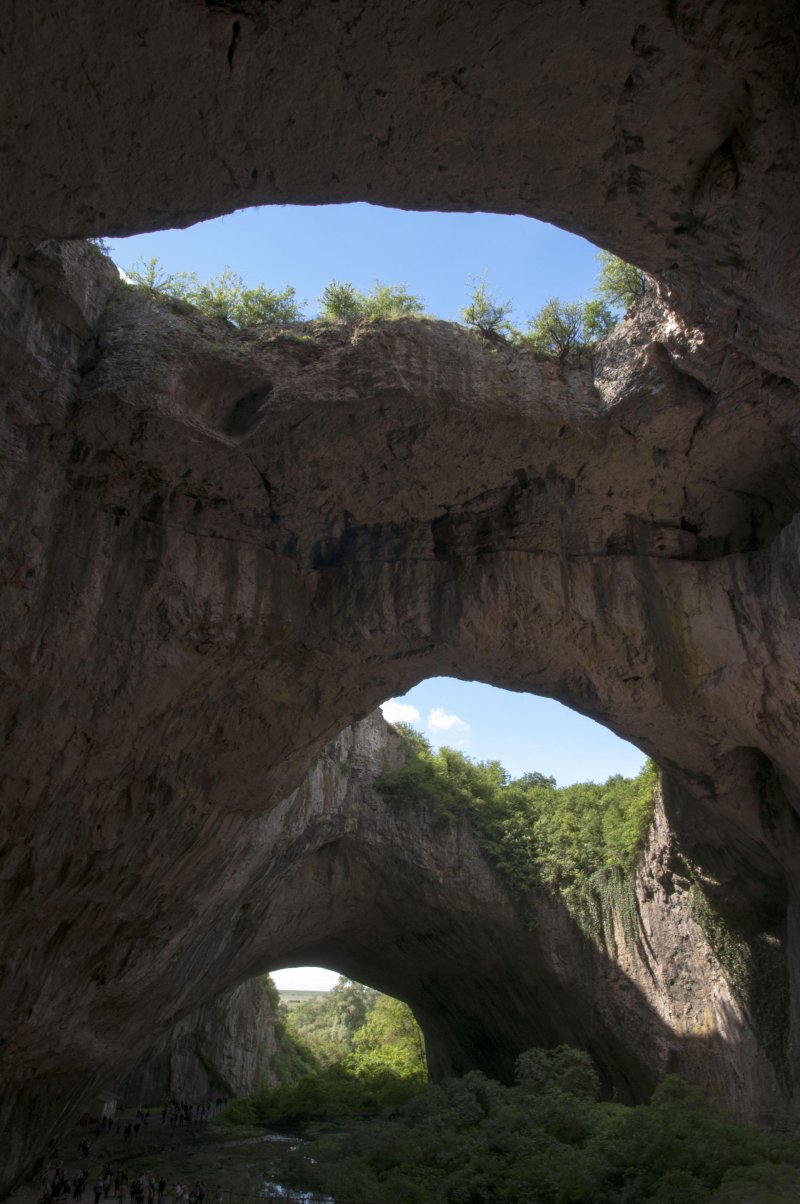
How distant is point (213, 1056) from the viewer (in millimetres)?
28188

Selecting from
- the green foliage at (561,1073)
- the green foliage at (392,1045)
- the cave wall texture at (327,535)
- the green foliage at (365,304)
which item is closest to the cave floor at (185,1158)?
the cave wall texture at (327,535)

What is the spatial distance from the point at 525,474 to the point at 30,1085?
39.9 feet

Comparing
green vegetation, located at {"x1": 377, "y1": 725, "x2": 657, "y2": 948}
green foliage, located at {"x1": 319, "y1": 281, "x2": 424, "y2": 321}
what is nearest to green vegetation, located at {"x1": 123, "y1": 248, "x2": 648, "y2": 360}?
green foliage, located at {"x1": 319, "y1": 281, "x2": 424, "y2": 321}

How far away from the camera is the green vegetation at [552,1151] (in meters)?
8.80

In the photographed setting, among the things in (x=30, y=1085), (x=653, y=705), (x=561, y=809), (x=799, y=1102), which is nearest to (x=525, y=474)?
(x=653, y=705)

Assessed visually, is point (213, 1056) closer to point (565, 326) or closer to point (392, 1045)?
point (392, 1045)

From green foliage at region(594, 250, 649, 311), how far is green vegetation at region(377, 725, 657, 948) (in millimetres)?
8829

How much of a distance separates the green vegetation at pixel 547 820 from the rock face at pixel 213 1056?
1165cm

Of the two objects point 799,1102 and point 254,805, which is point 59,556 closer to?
point 254,805

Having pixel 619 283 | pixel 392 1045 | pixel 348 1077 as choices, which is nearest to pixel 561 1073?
pixel 619 283

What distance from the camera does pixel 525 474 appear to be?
10.2 metres

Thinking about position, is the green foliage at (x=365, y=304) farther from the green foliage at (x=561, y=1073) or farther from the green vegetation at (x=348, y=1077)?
the green vegetation at (x=348, y=1077)

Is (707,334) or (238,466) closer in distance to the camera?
(707,334)

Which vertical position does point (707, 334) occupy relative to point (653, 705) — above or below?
above
